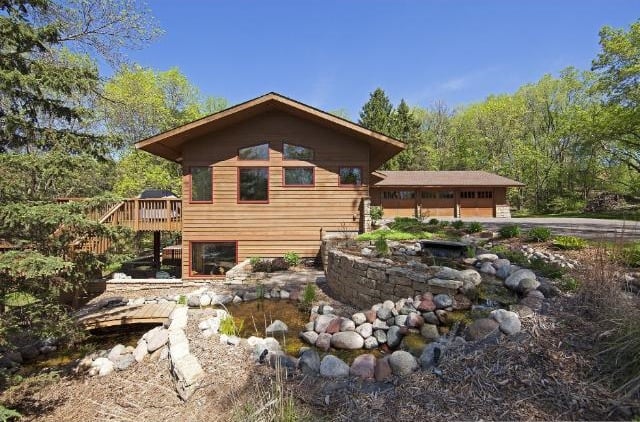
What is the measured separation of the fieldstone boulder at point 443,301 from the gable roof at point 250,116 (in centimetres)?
655

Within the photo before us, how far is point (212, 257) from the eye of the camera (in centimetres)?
1126

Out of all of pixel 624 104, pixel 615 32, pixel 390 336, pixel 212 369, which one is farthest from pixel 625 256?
pixel 615 32

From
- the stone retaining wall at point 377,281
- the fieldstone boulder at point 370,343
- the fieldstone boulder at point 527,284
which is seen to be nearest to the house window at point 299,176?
the stone retaining wall at point 377,281

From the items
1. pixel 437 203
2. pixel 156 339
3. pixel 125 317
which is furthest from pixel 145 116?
pixel 156 339

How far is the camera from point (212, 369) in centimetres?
384

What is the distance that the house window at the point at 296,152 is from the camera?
11.2 metres

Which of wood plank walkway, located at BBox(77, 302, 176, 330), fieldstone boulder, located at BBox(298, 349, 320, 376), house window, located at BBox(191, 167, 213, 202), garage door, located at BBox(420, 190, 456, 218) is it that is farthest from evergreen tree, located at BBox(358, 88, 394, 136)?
fieldstone boulder, located at BBox(298, 349, 320, 376)

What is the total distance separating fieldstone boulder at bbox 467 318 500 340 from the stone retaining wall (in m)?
1.20

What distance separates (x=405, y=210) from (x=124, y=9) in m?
19.2

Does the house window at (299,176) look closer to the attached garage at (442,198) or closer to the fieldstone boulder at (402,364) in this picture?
the fieldstone boulder at (402,364)

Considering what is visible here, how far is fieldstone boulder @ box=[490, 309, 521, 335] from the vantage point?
355 centimetres

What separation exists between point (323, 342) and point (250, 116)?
27.9 feet

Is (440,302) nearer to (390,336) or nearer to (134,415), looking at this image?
(390,336)

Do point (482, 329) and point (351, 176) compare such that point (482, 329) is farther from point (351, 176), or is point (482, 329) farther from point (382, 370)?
point (351, 176)
